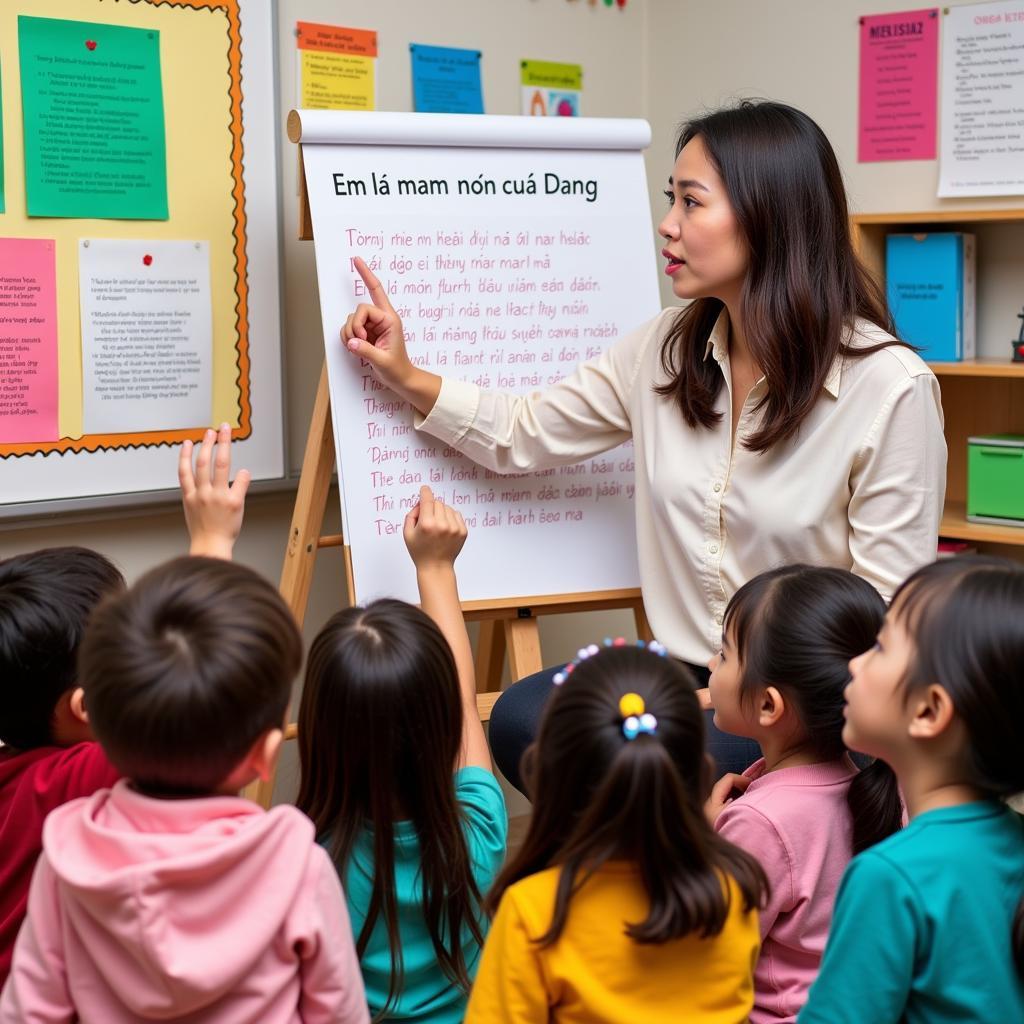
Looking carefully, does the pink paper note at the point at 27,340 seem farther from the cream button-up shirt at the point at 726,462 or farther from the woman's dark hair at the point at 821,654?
the woman's dark hair at the point at 821,654

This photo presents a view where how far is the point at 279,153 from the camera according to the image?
2.59 metres

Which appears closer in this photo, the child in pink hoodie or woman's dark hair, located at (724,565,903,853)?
the child in pink hoodie

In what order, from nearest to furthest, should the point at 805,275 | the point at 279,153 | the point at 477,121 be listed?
the point at 805,275 < the point at 477,121 < the point at 279,153

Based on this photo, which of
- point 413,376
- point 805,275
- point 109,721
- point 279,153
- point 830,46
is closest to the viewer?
point 109,721

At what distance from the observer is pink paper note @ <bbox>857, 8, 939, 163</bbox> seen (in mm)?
2801

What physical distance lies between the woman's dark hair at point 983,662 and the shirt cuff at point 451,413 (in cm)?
116

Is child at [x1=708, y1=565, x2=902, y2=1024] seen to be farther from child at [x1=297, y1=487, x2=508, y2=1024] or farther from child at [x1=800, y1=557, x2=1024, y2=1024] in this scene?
child at [x1=297, y1=487, x2=508, y2=1024]

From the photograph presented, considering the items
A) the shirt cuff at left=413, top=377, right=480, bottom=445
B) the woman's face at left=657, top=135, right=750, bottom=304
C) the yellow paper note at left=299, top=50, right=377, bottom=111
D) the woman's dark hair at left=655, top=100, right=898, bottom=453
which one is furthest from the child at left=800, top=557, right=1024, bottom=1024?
the yellow paper note at left=299, top=50, right=377, bottom=111

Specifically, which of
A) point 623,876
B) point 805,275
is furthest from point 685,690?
point 805,275

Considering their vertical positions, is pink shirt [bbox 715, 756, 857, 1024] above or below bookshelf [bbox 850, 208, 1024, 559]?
below

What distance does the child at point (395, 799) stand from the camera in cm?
131

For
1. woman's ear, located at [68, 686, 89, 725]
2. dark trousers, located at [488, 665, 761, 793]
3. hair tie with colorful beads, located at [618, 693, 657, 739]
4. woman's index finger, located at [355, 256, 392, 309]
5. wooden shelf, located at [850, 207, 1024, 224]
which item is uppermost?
wooden shelf, located at [850, 207, 1024, 224]

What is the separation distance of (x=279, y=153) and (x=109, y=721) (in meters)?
1.76

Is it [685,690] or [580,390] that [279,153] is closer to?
[580,390]
